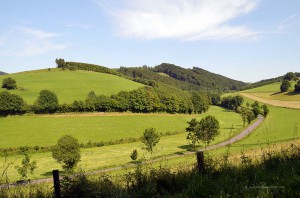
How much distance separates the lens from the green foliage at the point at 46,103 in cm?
9338

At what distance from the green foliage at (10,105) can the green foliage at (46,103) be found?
430cm

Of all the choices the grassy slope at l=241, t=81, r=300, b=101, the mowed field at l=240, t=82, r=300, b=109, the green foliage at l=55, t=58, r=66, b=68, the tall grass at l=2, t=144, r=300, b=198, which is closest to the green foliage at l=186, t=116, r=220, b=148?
the tall grass at l=2, t=144, r=300, b=198

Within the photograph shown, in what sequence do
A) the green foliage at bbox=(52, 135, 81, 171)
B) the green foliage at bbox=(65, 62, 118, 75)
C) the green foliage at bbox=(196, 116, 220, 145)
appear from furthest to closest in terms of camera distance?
1. the green foliage at bbox=(65, 62, 118, 75)
2. the green foliage at bbox=(196, 116, 220, 145)
3. the green foliage at bbox=(52, 135, 81, 171)

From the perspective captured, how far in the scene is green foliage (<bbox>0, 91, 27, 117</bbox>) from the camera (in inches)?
3415

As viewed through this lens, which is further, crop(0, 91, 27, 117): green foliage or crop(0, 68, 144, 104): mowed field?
crop(0, 68, 144, 104): mowed field

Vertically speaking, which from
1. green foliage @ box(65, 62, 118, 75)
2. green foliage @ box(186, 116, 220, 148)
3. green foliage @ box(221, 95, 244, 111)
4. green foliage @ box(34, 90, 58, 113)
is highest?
green foliage @ box(65, 62, 118, 75)

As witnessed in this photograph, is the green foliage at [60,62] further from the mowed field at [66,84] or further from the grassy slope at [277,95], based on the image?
the grassy slope at [277,95]

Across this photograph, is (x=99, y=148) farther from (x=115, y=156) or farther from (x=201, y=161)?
(x=201, y=161)

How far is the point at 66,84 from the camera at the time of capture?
136m

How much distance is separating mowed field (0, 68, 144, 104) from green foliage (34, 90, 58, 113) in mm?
5572

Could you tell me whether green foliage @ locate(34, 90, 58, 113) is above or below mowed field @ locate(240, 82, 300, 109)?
above

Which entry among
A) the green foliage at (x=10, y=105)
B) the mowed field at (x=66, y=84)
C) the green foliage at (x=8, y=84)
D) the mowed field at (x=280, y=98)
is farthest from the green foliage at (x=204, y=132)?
the green foliage at (x=8, y=84)

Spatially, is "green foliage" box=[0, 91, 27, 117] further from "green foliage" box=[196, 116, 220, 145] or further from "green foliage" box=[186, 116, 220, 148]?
"green foliage" box=[196, 116, 220, 145]

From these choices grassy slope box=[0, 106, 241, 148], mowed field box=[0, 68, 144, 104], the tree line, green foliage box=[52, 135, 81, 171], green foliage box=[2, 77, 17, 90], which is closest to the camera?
green foliage box=[52, 135, 81, 171]
